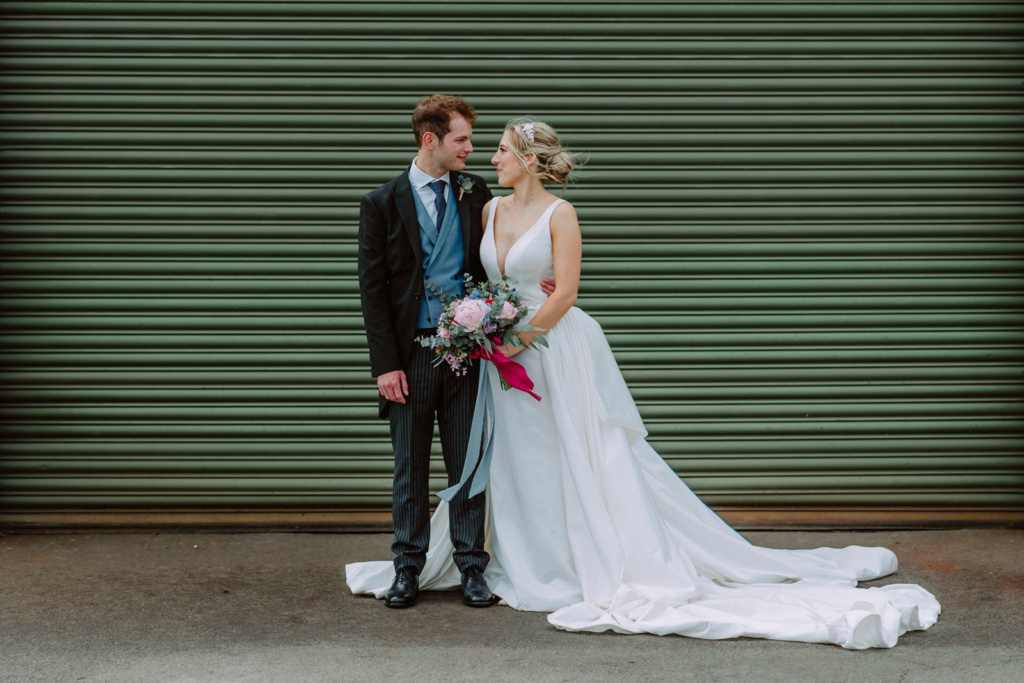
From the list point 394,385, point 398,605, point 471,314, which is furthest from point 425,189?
point 398,605

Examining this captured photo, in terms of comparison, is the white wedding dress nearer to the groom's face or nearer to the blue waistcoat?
the blue waistcoat

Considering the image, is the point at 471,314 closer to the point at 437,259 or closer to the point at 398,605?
the point at 437,259

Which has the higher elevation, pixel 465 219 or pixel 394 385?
pixel 465 219

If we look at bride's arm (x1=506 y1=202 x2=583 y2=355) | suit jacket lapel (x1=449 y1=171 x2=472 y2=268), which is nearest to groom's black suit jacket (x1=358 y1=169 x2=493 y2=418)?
suit jacket lapel (x1=449 y1=171 x2=472 y2=268)

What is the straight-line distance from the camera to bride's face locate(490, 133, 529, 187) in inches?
167

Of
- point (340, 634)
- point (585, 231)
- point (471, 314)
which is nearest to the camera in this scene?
point (340, 634)

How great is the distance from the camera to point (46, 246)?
5.41 meters

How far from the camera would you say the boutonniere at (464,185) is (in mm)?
4223

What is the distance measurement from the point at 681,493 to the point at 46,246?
373cm

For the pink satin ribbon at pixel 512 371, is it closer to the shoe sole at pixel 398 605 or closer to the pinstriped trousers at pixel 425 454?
the pinstriped trousers at pixel 425 454

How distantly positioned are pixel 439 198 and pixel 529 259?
482 mm

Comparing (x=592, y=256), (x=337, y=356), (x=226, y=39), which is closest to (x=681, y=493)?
(x=592, y=256)

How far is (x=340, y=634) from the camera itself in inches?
149

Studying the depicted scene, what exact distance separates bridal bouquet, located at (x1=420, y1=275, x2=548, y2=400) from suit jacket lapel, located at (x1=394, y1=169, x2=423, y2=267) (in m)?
0.18
